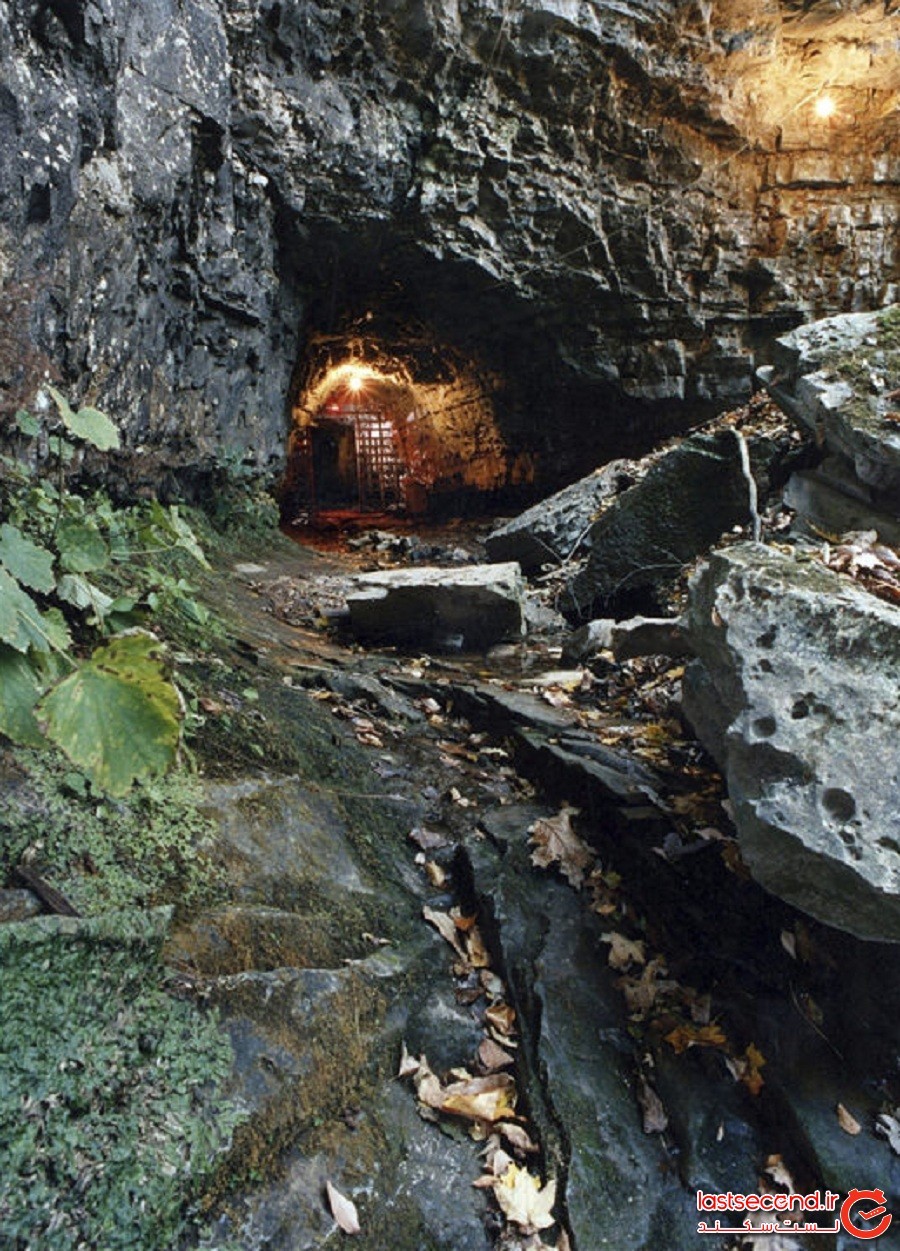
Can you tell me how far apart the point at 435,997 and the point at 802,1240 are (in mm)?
1248

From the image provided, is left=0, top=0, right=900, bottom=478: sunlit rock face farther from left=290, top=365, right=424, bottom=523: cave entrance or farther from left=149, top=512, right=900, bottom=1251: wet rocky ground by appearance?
left=290, top=365, right=424, bottom=523: cave entrance

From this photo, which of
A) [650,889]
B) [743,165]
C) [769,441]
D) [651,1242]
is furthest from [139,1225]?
[743,165]

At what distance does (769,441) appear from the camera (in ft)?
20.7

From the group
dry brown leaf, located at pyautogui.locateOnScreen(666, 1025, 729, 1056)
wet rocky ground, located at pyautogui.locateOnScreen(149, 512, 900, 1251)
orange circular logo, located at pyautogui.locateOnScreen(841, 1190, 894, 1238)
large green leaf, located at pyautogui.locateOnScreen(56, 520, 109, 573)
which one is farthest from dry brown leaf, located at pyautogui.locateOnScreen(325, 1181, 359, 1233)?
large green leaf, located at pyautogui.locateOnScreen(56, 520, 109, 573)

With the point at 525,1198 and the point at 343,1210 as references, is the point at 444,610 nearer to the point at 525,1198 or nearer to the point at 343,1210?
the point at 525,1198

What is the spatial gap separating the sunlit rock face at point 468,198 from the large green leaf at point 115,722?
3583 millimetres

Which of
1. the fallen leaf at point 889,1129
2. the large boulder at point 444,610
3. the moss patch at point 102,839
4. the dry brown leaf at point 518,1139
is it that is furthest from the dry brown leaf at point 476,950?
the large boulder at point 444,610

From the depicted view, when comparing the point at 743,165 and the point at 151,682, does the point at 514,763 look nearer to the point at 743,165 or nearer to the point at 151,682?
the point at 151,682

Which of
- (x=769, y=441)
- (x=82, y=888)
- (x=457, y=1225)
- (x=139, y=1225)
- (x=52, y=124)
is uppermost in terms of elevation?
(x=52, y=124)

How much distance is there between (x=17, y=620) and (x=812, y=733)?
238 centimetres

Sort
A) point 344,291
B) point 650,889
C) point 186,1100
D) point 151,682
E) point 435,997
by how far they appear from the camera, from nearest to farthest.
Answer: point 186,1100 → point 151,682 → point 435,997 → point 650,889 → point 344,291

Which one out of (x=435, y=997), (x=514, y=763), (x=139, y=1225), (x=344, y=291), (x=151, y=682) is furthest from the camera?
(x=344, y=291)

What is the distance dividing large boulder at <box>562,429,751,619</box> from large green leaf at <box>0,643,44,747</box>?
542 centimetres

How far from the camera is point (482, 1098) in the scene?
218 centimetres
